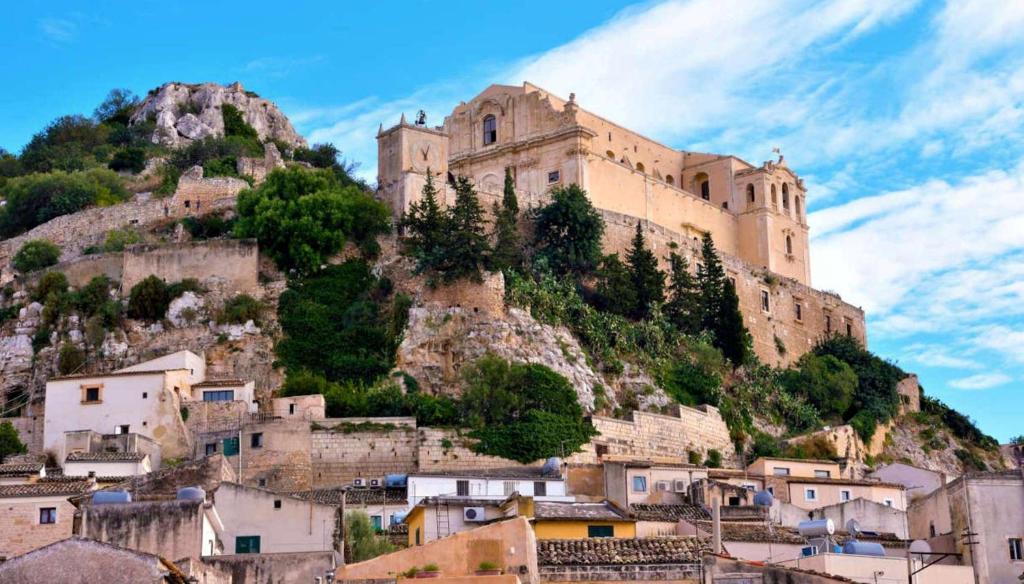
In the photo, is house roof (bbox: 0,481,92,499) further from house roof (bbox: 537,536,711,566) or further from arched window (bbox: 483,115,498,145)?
arched window (bbox: 483,115,498,145)

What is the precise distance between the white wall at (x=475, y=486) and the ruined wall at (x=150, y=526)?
50.7 ft

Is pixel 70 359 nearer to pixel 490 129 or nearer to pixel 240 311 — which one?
pixel 240 311

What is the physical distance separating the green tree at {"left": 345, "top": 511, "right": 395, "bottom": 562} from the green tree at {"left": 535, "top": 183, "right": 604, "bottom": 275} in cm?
2686

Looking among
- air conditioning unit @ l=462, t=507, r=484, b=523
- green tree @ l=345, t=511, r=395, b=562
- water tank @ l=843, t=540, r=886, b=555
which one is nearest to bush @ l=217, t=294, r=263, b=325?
green tree @ l=345, t=511, r=395, b=562

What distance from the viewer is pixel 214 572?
27594mm

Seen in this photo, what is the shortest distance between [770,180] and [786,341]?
9.81 metres

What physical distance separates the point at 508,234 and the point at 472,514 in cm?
2753

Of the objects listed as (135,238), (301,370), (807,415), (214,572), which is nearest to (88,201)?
(135,238)

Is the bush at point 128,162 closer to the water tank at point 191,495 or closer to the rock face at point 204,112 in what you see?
the rock face at point 204,112

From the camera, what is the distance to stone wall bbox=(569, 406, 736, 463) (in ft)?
182

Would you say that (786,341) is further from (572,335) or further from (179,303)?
(179,303)

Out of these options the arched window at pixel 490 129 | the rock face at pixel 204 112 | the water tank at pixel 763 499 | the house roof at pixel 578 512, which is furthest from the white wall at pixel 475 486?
the rock face at pixel 204 112

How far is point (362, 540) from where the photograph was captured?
36.2 metres

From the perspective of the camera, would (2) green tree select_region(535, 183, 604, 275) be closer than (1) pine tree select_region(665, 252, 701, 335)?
Yes
